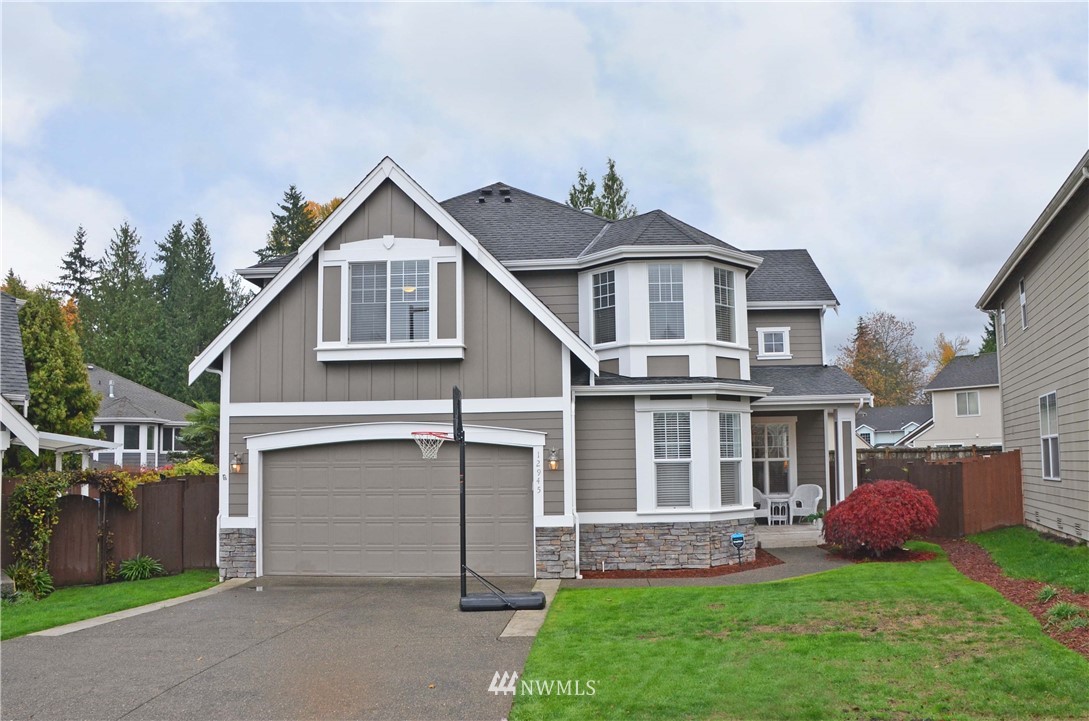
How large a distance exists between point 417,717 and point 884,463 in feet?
52.4

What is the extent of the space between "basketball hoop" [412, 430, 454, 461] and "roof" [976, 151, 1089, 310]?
9524 mm

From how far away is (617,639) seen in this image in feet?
29.9

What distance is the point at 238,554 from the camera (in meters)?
14.6

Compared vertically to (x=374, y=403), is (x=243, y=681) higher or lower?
lower

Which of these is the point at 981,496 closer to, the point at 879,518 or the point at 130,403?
the point at 879,518

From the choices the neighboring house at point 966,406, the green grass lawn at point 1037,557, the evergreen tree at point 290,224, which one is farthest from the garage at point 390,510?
the evergreen tree at point 290,224

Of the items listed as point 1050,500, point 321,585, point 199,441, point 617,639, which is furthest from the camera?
point 199,441

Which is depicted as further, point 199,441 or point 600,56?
point 199,441

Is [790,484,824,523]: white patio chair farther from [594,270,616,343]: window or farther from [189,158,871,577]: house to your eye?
[594,270,616,343]: window

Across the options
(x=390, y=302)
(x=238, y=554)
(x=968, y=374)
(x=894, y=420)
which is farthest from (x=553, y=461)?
(x=894, y=420)

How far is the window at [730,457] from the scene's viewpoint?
1534 cm

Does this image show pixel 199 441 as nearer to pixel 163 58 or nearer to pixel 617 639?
pixel 163 58

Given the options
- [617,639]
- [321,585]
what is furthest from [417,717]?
[321,585]

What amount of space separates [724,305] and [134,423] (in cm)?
2784
